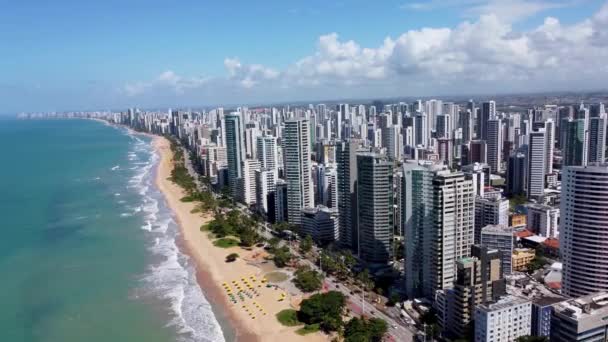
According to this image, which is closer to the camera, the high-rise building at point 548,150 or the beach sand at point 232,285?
the beach sand at point 232,285

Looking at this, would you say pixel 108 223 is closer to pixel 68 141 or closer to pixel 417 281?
pixel 417 281

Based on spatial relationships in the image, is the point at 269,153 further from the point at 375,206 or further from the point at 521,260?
the point at 521,260

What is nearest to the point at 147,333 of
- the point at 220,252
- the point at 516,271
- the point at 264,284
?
the point at 264,284

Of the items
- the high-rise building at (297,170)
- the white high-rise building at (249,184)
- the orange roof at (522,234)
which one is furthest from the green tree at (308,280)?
the white high-rise building at (249,184)

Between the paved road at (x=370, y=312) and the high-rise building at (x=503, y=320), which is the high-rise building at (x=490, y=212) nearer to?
the paved road at (x=370, y=312)

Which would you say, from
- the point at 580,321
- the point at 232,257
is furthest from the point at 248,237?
the point at 580,321

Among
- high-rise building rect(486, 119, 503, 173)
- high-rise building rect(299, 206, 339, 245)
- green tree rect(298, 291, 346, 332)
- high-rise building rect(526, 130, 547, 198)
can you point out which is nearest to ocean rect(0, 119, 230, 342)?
green tree rect(298, 291, 346, 332)
